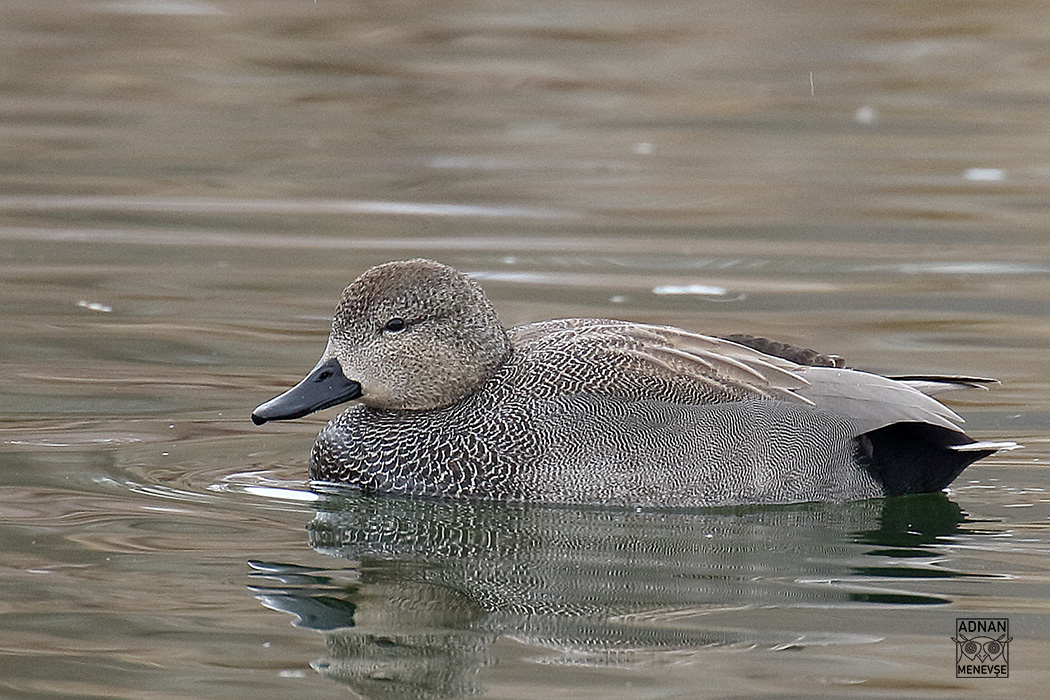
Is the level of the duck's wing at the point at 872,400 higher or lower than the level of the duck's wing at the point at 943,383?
lower

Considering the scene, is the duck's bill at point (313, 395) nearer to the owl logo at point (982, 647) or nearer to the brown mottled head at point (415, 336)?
the brown mottled head at point (415, 336)

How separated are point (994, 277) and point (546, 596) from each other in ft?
17.3

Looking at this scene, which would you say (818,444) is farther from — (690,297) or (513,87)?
(513,87)

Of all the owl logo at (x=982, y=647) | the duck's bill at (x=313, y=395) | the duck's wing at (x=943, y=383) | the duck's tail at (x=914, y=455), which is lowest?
the owl logo at (x=982, y=647)

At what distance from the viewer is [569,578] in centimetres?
568

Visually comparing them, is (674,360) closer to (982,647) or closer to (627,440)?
(627,440)

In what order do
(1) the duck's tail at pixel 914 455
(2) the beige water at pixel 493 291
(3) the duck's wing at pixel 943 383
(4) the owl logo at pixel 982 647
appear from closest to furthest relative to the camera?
(4) the owl logo at pixel 982 647, (2) the beige water at pixel 493 291, (1) the duck's tail at pixel 914 455, (3) the duck's wing at pixel 943 383

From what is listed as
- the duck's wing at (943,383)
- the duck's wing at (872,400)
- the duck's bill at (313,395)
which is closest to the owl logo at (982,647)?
the duck's wing at (872,400)

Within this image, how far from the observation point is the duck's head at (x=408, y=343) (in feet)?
21.4

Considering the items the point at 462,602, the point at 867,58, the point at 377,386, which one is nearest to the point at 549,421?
the point at 377,386

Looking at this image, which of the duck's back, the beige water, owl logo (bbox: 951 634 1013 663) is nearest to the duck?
the duck's back

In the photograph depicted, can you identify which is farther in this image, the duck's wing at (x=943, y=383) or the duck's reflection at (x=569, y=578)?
the duck's wing at (x=943, y=383)

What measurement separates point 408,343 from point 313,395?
388 mm

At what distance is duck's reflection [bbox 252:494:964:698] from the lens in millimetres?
5012
